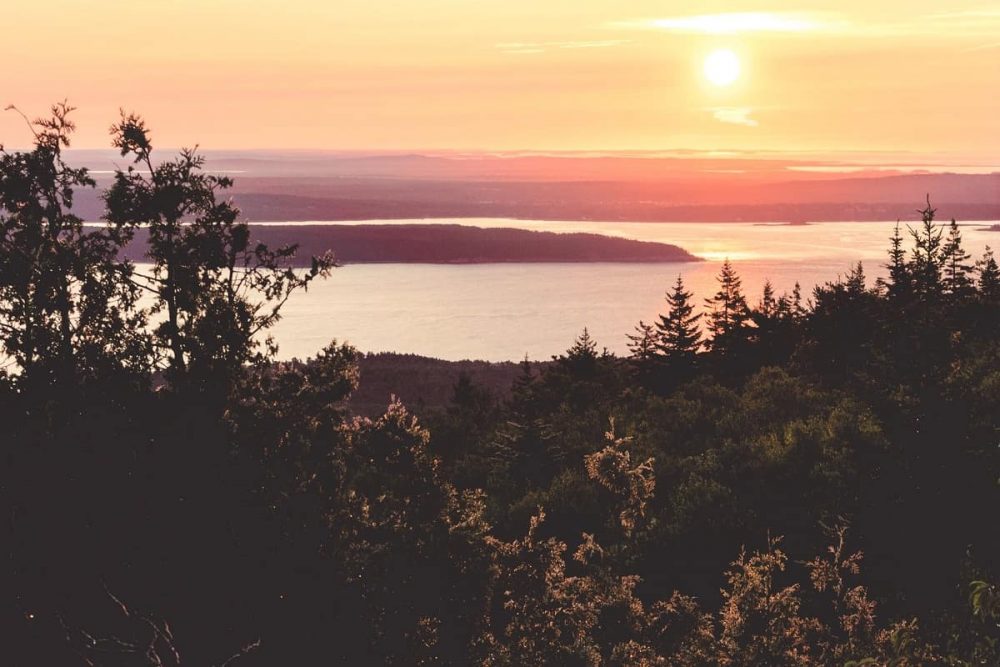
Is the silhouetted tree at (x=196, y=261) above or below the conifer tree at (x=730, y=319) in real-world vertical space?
above

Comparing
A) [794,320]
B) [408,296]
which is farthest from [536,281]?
[794,320]

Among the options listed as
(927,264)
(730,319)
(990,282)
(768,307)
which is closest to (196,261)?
(927,264)

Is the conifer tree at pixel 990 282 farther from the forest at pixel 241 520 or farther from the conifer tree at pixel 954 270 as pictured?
the forest at pixel 241 520

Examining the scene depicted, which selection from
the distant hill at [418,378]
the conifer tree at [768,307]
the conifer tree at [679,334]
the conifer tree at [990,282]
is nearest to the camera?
the conifer tree at [990,282]

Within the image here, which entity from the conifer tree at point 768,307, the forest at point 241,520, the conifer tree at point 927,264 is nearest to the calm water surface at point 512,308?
the conifer tree at point 768,307

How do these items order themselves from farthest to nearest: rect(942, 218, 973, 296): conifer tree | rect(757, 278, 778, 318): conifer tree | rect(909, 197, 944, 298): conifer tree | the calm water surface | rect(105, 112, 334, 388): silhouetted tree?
the calm water surface < rect(757, 278, 778, 318): conifer tree < rect(942, 218, 973, 296): conifer tree < rect(909, 197, 944, 298): conifer tree < rect(105, 112, 334, 388): silhouetted tree

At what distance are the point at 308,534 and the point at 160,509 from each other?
2.47 meters

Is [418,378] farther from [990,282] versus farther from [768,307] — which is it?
[990,282]

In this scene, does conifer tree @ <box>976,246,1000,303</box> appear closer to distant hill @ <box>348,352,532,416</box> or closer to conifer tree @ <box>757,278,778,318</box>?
conifer tree @ <box>757,278,778,318</box>

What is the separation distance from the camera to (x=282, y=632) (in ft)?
60.0

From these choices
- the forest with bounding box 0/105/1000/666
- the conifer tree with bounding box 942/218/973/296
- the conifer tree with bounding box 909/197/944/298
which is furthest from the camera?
the conifer tree with bounding box 942/218/973/296

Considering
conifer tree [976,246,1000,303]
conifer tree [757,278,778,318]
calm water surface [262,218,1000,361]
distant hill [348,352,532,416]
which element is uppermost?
conifer tree [976,246,1000,303]

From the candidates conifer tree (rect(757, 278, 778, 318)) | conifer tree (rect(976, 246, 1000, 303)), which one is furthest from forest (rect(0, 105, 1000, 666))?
conifer tree (rect(757, 278, 778, 318))

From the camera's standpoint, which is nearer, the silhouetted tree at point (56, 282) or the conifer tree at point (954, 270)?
the silhouetted tree at point (56, 282)
